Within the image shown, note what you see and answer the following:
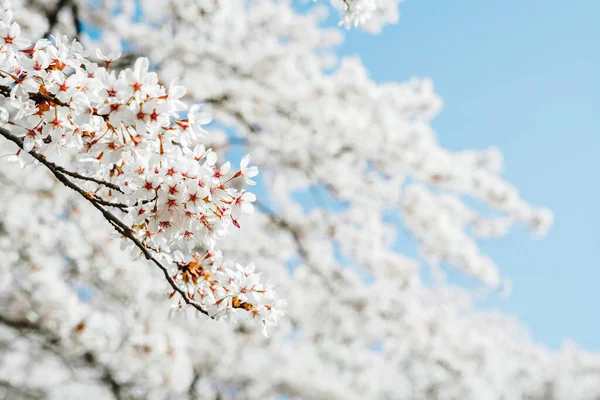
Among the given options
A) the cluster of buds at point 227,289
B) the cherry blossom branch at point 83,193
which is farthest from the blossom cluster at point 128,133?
the cluster of buds at point 227,289

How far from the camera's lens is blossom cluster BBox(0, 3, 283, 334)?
53.0 inches

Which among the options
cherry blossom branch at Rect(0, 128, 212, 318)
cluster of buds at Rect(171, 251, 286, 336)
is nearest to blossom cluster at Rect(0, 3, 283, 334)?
cherry blossom branch at Rect(0, 128, 212, 318)

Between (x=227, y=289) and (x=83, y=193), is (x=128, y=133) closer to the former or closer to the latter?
(x=83, y=193)

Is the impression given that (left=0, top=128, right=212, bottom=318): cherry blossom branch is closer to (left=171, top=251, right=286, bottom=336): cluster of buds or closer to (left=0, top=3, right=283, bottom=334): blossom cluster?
(left=0, top=3, right=283, bottom=334): blossom cluster

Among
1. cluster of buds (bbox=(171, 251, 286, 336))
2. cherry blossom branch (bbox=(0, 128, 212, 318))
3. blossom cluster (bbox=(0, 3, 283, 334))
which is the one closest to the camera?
blossom cluster (bbox=(0, 3, 283, 334))

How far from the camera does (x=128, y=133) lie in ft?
4.66

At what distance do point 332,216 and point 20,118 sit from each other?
249 inches

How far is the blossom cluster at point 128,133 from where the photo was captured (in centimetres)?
135

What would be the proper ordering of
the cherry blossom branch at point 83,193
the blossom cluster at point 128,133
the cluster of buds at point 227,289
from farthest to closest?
the cluster of buds at point 227,289, the cherry blossom branch at point 83,193, the blossom cluster at point 128,133

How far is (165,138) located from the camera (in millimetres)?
1424

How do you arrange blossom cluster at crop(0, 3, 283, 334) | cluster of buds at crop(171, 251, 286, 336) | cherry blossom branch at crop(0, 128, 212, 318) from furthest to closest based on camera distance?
cluster of buds at crop(171, 251, 286, 336) → cherry blossom branch at crop(0, 128, 212, 318) → blossom cluster at crop(0, 3, 283, 334)

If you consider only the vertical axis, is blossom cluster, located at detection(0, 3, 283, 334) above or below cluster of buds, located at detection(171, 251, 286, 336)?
above

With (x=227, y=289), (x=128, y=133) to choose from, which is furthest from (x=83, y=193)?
(x=227, y=289)

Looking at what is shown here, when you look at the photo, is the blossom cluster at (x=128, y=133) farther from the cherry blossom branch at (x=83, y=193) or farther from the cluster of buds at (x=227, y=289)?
the cluster of buds at (x=227, y=289)
